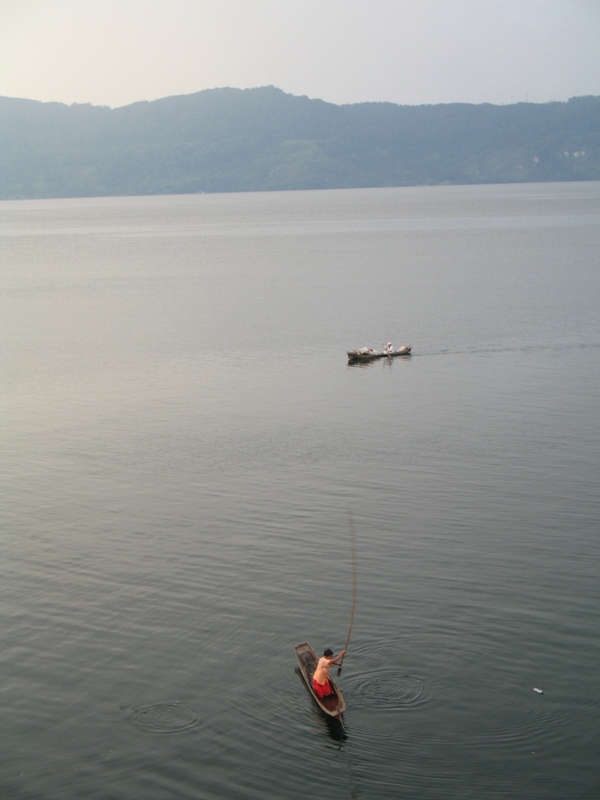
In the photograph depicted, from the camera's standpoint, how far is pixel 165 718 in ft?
66.2

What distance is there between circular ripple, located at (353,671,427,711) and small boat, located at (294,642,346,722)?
2.81 feet

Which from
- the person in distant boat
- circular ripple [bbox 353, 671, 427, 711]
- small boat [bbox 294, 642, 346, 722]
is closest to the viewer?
small boat [bbox 294, 642, 346, 722]

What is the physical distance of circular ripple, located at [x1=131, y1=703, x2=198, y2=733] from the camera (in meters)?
19.8

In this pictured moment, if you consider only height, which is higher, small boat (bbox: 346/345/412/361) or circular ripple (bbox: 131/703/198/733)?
small boat (bbox: 346/345/412/361)

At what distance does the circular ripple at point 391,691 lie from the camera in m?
20.3

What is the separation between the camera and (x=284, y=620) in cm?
2430

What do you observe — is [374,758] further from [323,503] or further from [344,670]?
[323,503]

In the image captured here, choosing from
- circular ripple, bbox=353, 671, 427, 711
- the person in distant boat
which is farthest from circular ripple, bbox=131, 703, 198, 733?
circular ripple, bbox=353, 671, 427, 711

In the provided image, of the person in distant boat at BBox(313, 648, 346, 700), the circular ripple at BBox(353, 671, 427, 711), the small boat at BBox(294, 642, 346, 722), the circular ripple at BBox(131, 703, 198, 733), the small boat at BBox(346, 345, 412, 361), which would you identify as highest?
the small boat at BBox(346, 345, 412, 361)

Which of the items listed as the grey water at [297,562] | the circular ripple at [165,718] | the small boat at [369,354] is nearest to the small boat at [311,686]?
the grey water at [297,562]

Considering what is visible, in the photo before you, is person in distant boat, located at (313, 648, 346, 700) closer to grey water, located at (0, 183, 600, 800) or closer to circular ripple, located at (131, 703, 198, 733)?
grey water, located at (0, 183, 600, 800)

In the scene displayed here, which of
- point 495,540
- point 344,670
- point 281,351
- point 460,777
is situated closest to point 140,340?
point 281,351

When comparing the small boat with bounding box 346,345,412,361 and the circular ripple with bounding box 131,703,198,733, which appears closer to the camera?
the circular ripple with bounding box 131,703,198,733

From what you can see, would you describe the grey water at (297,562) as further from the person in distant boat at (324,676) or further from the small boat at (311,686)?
the person in distant boat at (324,676)
